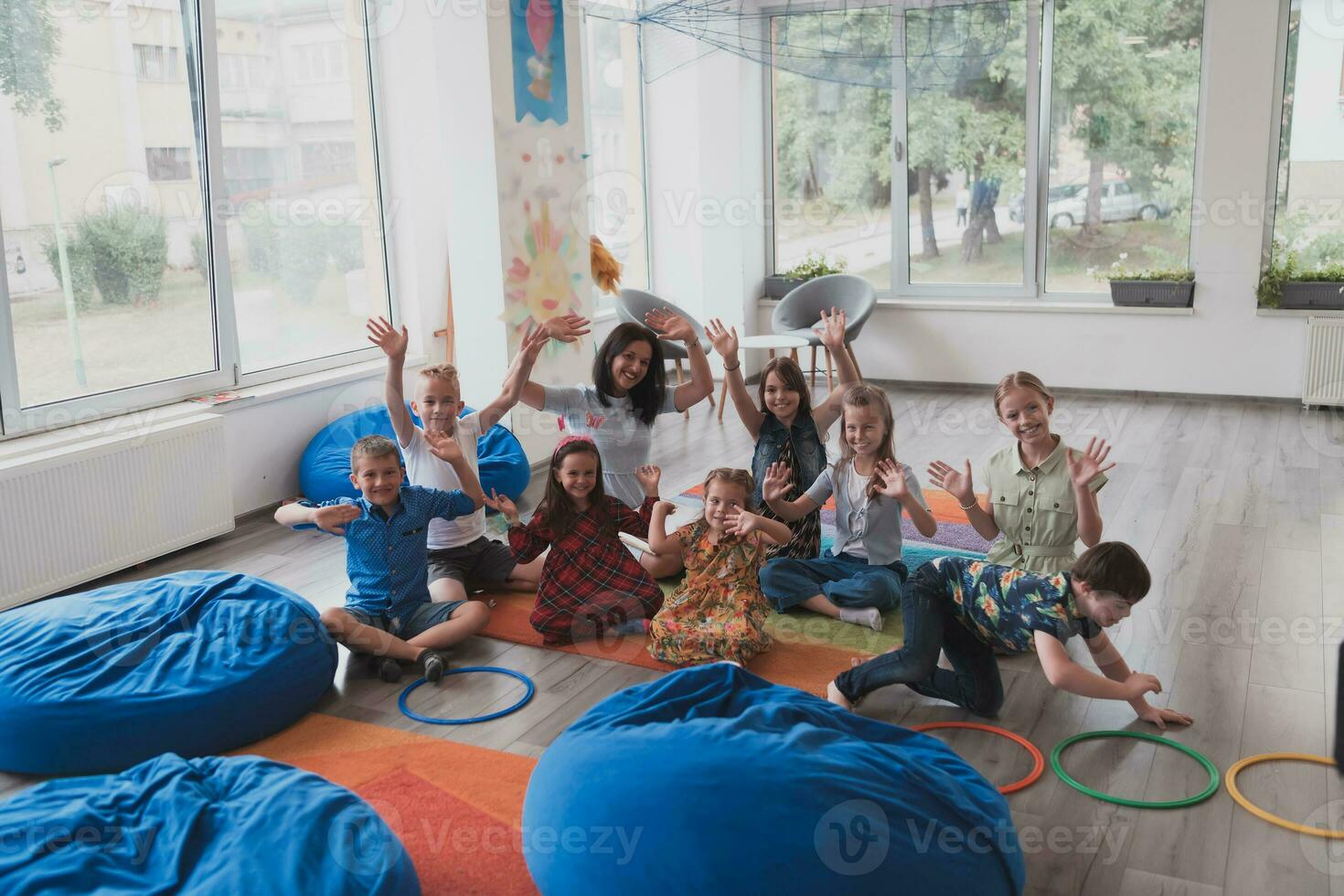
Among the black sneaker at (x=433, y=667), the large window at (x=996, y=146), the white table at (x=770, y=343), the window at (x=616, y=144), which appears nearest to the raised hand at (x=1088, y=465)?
the black sneaker at (x=433, y=667)

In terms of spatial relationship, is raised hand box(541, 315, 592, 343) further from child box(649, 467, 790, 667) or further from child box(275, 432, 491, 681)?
child box(649, 467, 790, 667)

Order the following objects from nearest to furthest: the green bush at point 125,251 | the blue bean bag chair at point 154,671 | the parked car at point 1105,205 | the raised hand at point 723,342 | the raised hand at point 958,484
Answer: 1. the blue bean bag chair at point 154,671
2. the raised hand at point 958,484
3. the raised hand at point 723,342
4. the green bush at point 125,251
5. the parked car at point 1105,205

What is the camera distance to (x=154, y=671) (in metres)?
3.04

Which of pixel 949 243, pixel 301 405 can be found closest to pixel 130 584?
pixel 301 405

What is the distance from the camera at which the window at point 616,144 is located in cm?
764

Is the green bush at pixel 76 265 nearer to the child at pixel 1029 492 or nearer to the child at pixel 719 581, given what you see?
the child at pixel 719 581

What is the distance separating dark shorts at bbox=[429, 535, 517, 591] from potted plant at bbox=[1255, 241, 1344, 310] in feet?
16.4

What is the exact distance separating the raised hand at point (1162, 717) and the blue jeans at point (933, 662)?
35 centimetres

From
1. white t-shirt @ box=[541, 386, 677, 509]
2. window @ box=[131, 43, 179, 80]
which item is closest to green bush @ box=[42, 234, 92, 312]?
window @ box=[131, 43, 179, 80]

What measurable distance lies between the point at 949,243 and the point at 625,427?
450 centimetres

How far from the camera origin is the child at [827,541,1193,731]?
268 centimetres

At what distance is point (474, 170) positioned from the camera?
5.48 metres

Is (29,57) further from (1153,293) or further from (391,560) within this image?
(1153,293)

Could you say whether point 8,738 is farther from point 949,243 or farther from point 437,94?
point 949,243
